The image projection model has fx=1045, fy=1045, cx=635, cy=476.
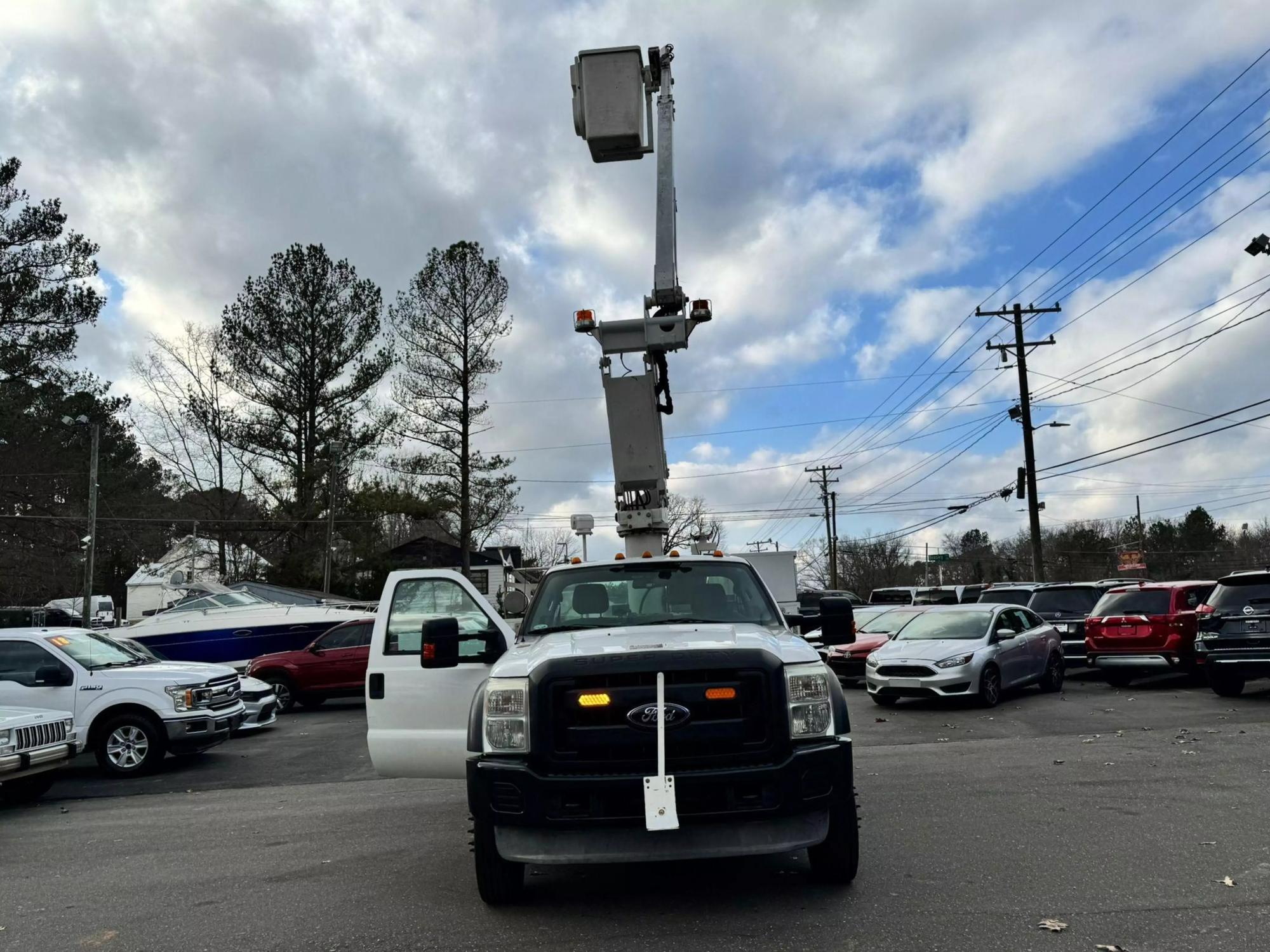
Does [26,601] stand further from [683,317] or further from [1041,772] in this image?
[1041,772]

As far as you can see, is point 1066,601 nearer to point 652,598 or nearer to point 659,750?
point 652,598

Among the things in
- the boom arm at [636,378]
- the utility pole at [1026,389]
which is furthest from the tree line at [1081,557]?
the boom arm at [636,378]

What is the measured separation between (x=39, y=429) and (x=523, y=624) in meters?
40.8

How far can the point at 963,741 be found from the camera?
444 inches

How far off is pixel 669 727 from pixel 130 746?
9221 mm

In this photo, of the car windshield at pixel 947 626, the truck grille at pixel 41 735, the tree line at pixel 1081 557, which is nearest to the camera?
the truck grille at pixel 41 735

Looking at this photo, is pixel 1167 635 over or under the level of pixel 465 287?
under

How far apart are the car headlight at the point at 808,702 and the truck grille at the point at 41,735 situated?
7357mm

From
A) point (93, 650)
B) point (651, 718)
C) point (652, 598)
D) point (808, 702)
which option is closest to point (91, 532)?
point (93, 650)

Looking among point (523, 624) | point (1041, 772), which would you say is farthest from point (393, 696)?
point (1041, 772)

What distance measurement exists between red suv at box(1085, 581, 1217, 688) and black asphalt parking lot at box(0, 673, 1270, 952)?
581 centimetres

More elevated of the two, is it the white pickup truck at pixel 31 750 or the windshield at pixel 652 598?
the windshield at pixel 652 598

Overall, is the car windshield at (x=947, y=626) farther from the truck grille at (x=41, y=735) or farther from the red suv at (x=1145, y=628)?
the truck grille at (x=41, y=735)

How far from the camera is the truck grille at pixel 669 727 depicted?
191 inches
